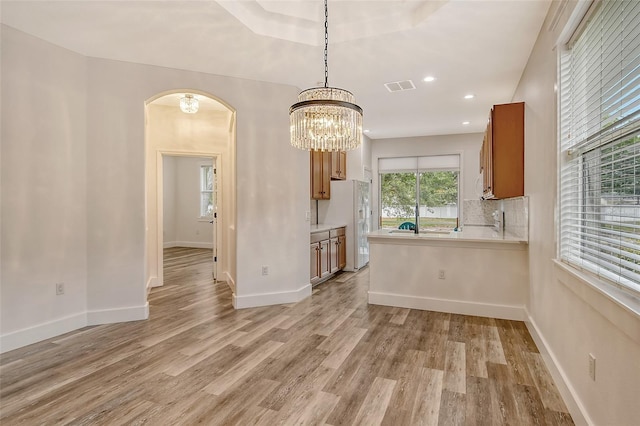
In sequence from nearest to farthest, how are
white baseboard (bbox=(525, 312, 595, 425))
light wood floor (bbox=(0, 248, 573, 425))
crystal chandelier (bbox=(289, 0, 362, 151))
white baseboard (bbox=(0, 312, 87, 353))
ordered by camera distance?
white baseboard (bbox=(525, 312, 595, 425)), light wood floor (bbox=(0, 248, 573, 425)), crystal chandelier (bbox=(289, 0, 362, 151)), white baseboard (bbox=(0, 312, 87, 353))

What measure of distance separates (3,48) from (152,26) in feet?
4.14

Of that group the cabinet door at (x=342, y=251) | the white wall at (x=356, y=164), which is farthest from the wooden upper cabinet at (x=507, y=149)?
the white wall at (x=356, y=164)

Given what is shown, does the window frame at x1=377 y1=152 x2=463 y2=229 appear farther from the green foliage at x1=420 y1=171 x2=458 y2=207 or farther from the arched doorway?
the arched doorway

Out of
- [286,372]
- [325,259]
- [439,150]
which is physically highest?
[439,150]

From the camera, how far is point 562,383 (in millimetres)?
Result: 2205

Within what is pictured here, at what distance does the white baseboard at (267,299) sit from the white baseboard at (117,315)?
98 centimetres

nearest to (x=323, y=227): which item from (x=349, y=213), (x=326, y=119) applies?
(x=349, y=213)

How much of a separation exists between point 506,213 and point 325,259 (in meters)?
2.70

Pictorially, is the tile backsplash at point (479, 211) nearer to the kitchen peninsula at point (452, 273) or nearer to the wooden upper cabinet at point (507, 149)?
the kitchen peninsula at point (452, 273)

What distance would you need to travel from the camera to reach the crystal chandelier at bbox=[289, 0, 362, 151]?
254 cm

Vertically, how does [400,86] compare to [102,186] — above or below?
above

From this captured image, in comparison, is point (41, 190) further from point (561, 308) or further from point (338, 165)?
point (338, 165)

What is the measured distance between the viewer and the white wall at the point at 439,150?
737cm

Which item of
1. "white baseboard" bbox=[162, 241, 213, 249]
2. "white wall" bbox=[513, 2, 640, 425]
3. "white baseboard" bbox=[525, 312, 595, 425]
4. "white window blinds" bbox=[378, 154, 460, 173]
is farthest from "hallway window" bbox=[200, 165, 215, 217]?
"white baseboard" bbox=[525, 312, 595, 425]
